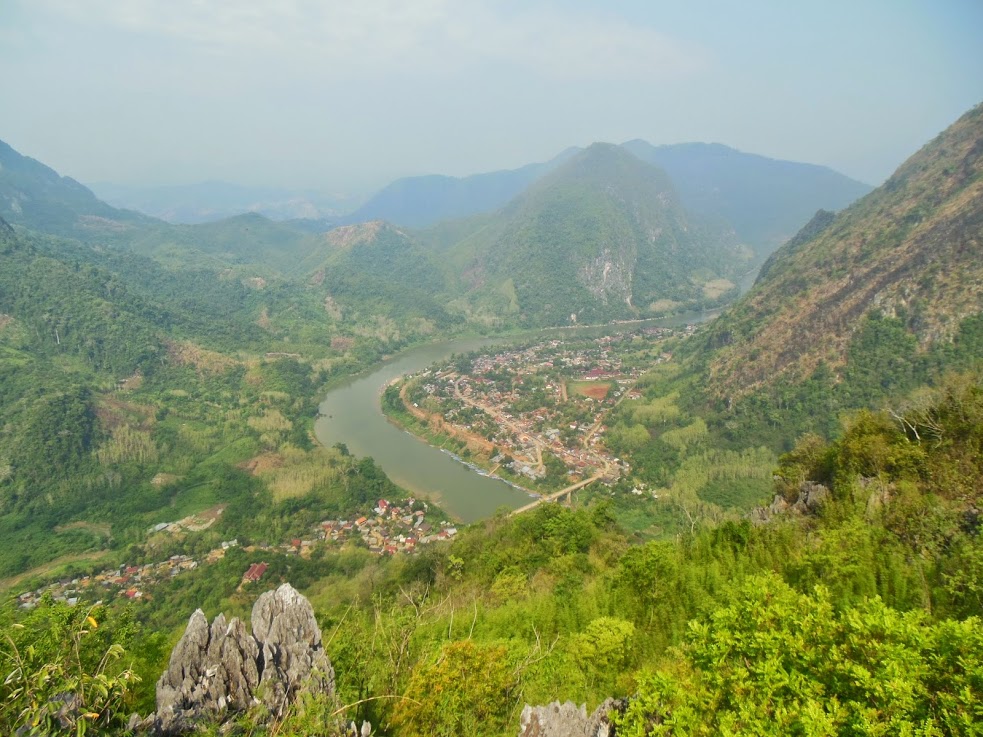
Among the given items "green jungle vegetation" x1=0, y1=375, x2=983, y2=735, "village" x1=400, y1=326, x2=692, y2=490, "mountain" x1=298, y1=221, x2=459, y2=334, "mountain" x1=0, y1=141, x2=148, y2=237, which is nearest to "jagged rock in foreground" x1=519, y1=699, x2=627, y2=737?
"green jungle vegetation" x1=0, y1=375, x2=983, y2=735

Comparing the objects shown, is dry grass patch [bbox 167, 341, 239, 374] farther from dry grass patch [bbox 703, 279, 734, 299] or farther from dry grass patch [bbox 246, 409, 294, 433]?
dry grass patch [bbox 703, 279, 734, 299]

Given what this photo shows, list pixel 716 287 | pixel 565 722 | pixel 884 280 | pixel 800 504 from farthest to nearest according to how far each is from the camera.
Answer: pixel 716 287 < pixel 884 280 < pixel 800 504 < pixel 565 722

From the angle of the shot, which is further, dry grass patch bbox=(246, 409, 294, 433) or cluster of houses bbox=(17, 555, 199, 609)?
dry grass patch bbox=(246, 409, 294, 433)

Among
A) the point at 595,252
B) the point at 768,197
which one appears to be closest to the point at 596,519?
the point at 595,252

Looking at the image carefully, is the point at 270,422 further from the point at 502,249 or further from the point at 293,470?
the point at 502,249

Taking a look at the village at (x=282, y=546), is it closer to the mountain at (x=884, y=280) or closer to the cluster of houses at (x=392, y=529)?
the cluster of houses at (x=392, y=529)

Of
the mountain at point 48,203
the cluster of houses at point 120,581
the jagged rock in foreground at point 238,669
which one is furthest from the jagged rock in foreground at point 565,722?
the mountain at point 48,203
